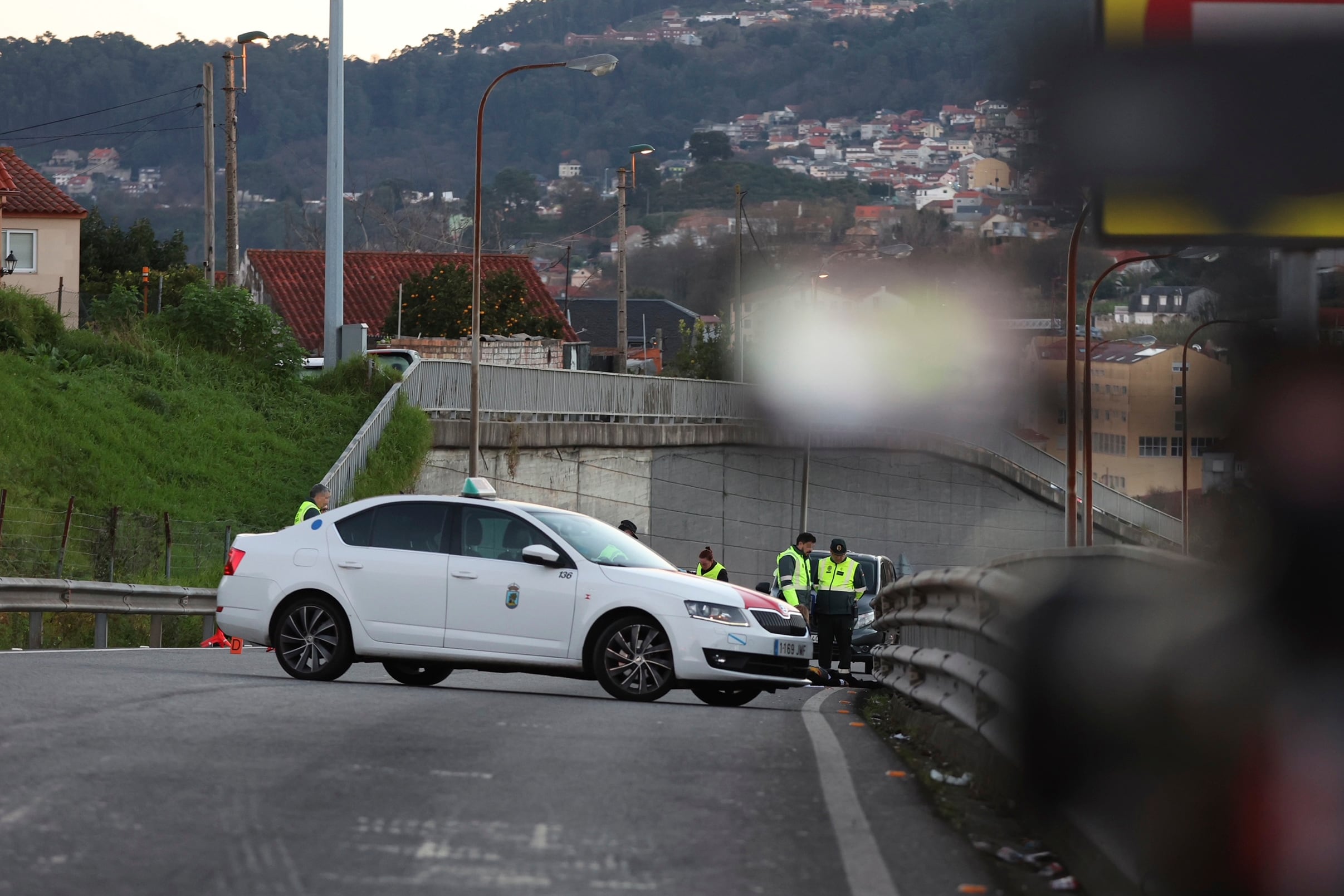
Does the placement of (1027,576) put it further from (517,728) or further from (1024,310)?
(517,728)

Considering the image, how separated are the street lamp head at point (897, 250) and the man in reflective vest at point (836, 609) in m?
7.95

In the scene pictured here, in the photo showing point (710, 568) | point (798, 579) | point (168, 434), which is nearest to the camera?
point (798, 579)

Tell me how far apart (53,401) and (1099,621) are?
26700 millimetres

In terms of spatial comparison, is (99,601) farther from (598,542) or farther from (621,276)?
(621,276)

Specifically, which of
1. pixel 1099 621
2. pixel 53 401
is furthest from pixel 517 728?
pixel 53 401

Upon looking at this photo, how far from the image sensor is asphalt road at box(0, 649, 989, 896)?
6074 mm

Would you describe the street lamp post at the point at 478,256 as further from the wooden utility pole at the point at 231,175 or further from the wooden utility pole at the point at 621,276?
the wooden utility pole at the point at 621,276

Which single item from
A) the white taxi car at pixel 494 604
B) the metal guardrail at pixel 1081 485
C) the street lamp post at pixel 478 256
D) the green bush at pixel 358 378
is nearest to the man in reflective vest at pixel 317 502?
the white taxi car at pixel 494 604

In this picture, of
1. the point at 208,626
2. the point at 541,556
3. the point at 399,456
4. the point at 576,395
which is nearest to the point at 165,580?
the point at 208,626

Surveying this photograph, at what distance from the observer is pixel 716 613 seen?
1315 centimetres

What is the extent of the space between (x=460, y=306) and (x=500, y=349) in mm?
6975

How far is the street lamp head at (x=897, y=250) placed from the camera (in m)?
9.60

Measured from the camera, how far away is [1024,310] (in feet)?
18.1

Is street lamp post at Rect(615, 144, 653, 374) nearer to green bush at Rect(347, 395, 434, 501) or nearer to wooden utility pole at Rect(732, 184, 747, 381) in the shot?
wooden utility pole at Rect(732, 184, 747, 381)
